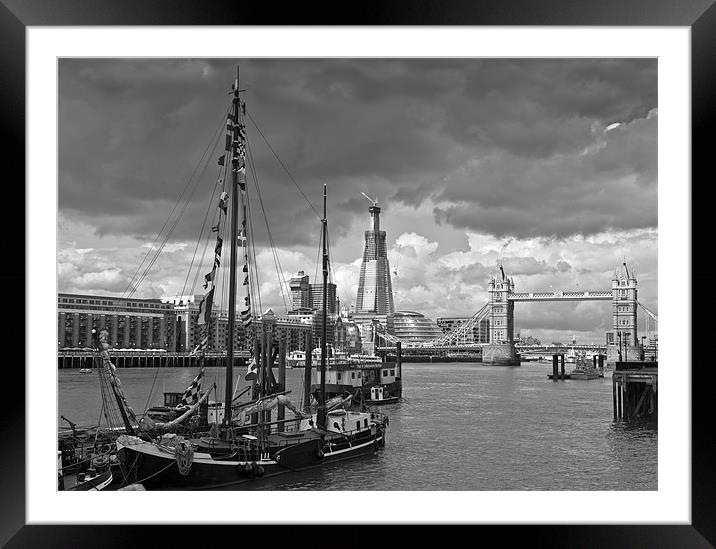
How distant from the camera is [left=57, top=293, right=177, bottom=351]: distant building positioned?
25.3 m

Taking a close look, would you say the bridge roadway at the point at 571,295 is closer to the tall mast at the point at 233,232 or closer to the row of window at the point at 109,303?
the row of window at the point at 109,303

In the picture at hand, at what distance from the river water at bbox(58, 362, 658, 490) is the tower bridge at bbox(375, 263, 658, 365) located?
A: 18762 mm

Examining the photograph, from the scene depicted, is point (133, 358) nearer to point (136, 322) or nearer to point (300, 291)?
point (136, 322)

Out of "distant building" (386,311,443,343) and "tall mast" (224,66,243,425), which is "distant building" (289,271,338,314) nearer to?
"tall mast" (224,66,243,425)

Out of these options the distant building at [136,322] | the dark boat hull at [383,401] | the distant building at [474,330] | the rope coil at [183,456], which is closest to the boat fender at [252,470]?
the rope coil at [183,456]

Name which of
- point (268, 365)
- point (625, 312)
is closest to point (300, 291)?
point (268, 365)

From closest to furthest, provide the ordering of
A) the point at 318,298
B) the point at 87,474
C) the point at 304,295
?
the point at 87,474 < the point at 304,295 < the point at 318,298

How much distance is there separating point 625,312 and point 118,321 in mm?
26261

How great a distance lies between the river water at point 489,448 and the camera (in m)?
8.59

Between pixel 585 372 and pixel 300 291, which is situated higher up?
pixel 300 291
